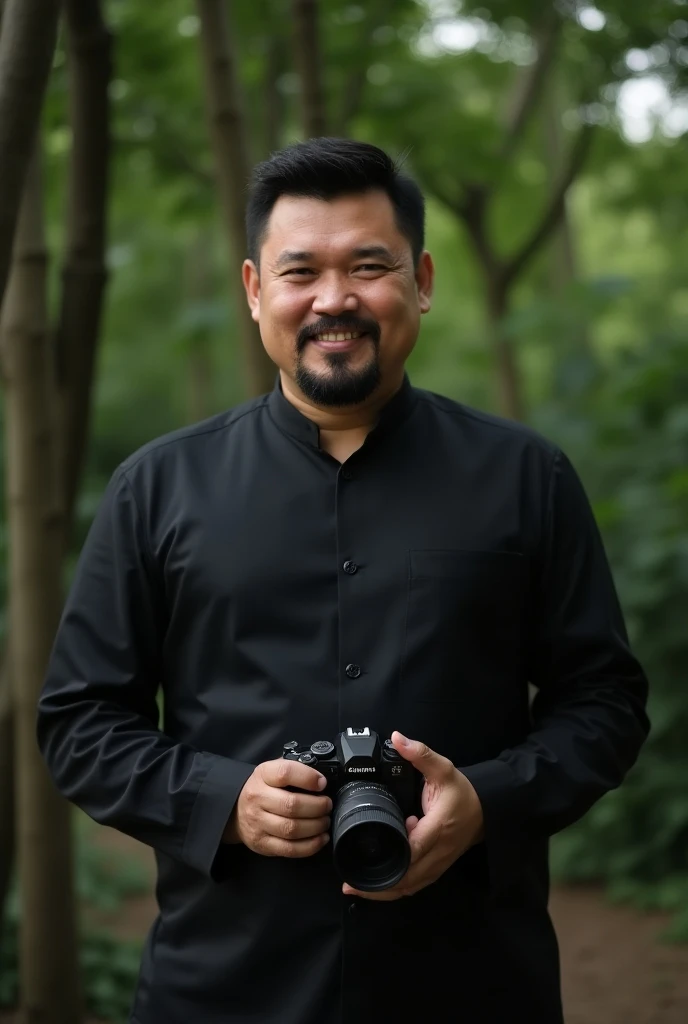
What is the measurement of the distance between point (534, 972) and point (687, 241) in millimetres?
12555

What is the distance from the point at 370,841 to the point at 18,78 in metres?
1.61

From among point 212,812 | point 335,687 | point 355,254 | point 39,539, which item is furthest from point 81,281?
point 212,812

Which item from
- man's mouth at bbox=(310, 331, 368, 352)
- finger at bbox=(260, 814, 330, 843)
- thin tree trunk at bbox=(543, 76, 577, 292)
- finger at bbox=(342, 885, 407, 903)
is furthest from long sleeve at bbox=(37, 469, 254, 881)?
thin tree trunk at bbox=(543, 76, 577, 292)

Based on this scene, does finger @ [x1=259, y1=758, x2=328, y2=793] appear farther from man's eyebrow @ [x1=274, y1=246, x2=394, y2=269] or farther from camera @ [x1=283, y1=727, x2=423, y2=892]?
man's eyebrow @ [x1=274, y1=246, x2=394, y2=269]

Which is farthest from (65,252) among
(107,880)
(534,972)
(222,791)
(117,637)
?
(107,880)

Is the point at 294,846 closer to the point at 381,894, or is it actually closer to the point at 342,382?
the point at 381,894

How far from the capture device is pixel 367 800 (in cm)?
204

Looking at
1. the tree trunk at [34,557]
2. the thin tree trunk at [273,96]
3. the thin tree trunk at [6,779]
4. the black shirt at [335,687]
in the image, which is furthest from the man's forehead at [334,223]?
the thin tree trunk at [273,96]

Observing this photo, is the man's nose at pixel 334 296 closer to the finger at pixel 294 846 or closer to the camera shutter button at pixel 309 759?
the camera shutter button at pixel 309 759

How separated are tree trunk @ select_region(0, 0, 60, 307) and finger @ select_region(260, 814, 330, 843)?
1.24 m

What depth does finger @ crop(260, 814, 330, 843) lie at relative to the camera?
2125 mm

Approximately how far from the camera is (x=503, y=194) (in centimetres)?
949

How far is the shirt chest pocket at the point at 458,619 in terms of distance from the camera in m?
2.37

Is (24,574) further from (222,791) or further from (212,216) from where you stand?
(212,216)
